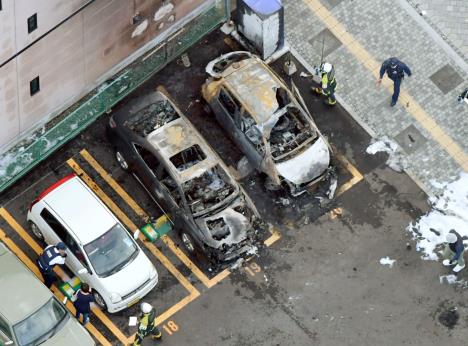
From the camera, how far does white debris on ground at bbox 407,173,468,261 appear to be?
34.5m

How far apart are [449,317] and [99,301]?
8.93 meters

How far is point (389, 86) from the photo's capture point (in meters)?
36.6

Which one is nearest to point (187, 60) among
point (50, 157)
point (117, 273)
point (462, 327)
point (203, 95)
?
point (203, 95)

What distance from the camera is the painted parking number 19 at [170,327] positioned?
3316 centimetres

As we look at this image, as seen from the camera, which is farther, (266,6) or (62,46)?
(266,6)

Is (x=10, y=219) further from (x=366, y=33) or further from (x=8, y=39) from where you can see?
(x=366, y=33)

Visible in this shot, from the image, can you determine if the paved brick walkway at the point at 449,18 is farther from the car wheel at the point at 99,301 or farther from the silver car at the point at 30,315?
the silver car at the point at 30,315

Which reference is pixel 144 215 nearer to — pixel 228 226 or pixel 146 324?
pixel 228 226

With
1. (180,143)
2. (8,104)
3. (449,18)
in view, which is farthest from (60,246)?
(449,18)

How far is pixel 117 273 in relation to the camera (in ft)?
107

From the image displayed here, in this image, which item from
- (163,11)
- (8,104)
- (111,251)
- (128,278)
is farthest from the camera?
(163,11)

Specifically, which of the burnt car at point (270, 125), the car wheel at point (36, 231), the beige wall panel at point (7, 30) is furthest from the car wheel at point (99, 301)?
the beige wall panel at point (7, 30)

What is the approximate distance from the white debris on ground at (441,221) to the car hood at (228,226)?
461 cm

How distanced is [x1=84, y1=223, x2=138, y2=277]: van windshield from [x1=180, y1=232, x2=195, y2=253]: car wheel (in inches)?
61.8
